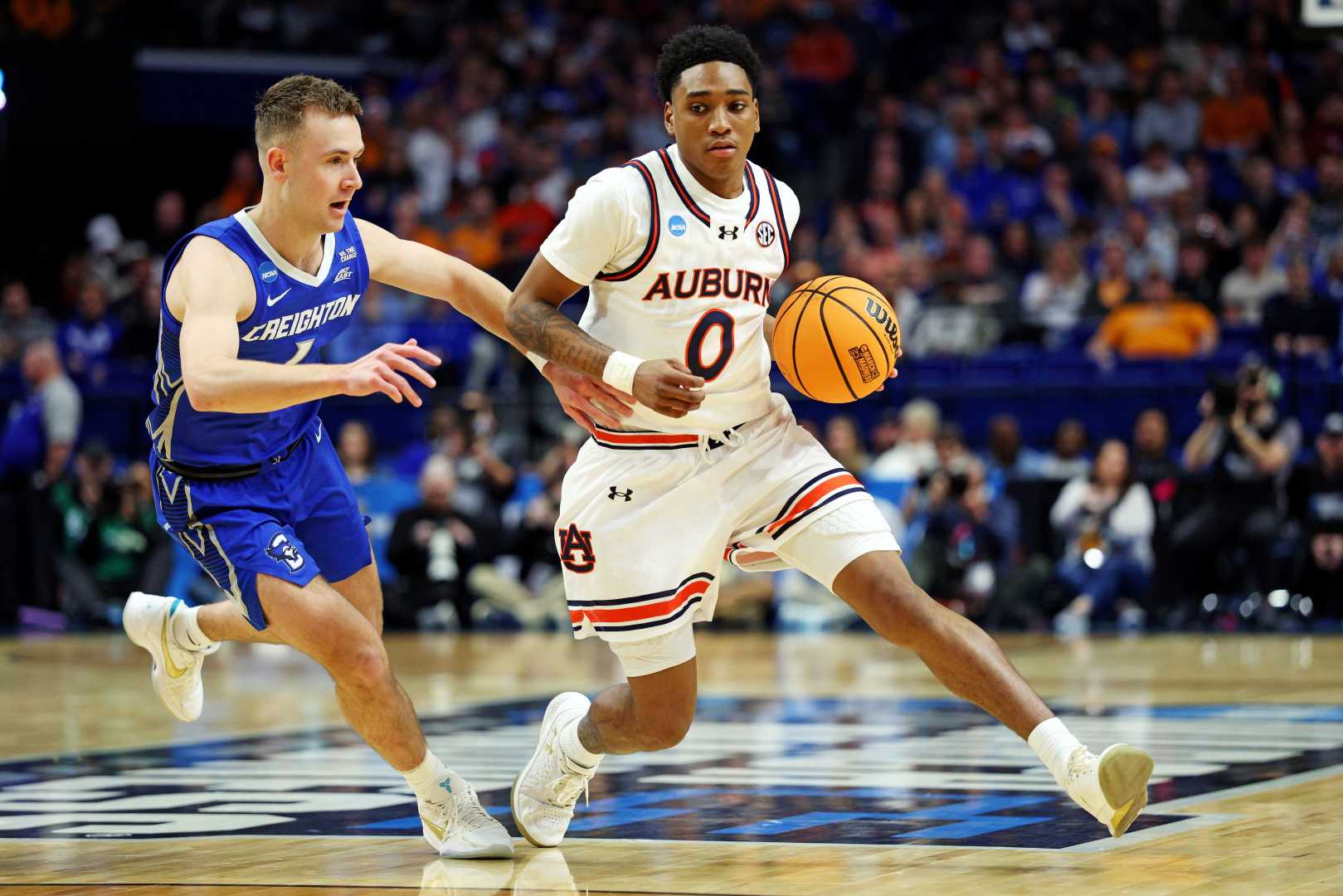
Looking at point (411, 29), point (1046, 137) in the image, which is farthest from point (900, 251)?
point (411, 29)

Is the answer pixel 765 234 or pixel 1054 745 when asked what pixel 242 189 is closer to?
pixel 765 234

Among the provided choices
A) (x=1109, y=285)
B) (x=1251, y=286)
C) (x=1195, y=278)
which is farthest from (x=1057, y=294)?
(x=1251, y=286)

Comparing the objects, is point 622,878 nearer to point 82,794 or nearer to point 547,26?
point 82,794

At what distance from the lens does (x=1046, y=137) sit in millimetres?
18141

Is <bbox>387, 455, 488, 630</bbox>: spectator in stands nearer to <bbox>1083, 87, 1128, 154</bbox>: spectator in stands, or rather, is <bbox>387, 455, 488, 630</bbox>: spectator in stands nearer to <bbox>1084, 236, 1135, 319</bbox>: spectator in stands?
<bbox>1084, 236, 1135, 319</bbox>: spectator in stands

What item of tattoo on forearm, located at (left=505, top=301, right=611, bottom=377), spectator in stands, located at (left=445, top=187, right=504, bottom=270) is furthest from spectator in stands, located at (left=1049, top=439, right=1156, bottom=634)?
tattoo on forearm, located at (left=505, top=301, right=611, bottom=377)

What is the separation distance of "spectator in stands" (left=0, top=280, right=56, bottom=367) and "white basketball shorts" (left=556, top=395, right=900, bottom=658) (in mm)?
13419

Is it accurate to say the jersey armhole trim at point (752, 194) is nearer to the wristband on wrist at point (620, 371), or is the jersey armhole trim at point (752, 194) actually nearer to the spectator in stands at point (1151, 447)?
the wristband on wrist at point (620, 371)

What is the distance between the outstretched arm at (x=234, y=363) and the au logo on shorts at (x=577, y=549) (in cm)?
69

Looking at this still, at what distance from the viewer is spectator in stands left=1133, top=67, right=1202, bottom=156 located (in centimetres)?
1772

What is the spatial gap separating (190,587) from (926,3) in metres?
10.4

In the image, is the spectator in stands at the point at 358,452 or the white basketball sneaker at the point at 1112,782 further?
the spectator in stands at the point at 358,452

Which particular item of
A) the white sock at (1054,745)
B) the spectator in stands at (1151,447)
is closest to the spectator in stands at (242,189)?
the spectator in stands at (1151,447)

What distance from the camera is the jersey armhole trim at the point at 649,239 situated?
5.56 metres
